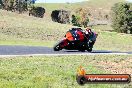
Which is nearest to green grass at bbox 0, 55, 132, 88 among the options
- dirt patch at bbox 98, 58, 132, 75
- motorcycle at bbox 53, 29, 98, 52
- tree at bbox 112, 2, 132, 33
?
dirt patch at bbox 98, 58, 132, 75

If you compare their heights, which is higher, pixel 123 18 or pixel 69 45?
pixel 69 45

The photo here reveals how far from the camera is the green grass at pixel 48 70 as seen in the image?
14.6 meters

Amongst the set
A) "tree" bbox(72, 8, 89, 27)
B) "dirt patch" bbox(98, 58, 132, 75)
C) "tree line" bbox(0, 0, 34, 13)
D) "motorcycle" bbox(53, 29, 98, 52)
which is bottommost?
"tree" bbox(72, 8, 89, 27)

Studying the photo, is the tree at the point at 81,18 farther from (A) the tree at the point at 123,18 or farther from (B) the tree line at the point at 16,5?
(A) the tree at the point at 123,18

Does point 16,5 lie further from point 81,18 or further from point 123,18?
point 123,18

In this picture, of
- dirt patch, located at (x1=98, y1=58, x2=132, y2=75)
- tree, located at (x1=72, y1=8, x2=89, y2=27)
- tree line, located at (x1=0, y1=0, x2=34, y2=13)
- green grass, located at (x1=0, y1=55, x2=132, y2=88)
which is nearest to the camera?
green grass, located at (x1=0, y1=55, x2=132, y2=88)

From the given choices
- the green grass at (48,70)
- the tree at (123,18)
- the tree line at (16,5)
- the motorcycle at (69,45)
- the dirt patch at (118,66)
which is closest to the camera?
the green grass at (48,70)

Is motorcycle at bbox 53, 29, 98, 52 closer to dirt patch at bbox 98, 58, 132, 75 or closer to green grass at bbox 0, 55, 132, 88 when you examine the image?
green grass at bbox 0, 55, 132, 88

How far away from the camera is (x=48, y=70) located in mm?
17203

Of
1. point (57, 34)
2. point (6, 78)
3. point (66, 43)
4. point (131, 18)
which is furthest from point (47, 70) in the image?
point (131, 18)

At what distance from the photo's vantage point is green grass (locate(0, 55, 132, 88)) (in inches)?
577

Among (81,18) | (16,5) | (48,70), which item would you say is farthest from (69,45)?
(81,18)

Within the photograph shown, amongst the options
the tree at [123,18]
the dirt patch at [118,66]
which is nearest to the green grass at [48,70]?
the dirt patch at [118,66]

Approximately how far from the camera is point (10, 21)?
7281cm
